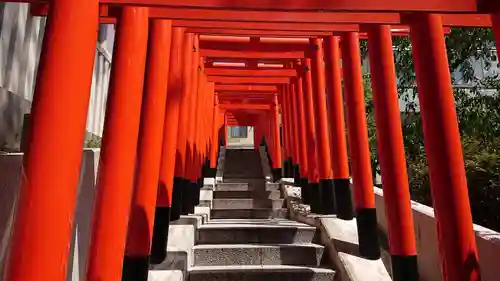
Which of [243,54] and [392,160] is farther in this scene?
[243,54]

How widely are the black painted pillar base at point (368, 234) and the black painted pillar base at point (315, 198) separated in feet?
5.54

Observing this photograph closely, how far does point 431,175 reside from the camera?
2867 millimetres

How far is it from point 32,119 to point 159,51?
187 cm

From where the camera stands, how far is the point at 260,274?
3727 mm

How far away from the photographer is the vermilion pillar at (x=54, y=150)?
1839mm

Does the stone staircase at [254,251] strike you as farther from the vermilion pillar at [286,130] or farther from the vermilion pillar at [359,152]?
the vermilion pillar at [286,130]

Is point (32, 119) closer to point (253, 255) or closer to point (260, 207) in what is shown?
point (253, 255)

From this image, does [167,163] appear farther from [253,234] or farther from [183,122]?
[253,234]

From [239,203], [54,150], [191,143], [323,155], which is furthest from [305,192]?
[54,150]

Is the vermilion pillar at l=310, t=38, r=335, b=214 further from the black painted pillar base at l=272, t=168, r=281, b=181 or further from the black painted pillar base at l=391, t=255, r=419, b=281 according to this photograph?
the black painted pillar base at l=272, t=168, r=281, b=181

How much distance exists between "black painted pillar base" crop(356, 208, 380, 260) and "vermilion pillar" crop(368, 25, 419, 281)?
452 millimetres

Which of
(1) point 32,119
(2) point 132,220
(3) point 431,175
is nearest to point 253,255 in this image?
(2) point 132,220

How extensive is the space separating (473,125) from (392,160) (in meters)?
3.01

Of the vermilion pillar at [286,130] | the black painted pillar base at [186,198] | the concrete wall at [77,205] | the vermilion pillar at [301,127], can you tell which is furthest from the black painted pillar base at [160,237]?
the vermilion pillar at [286,130]
